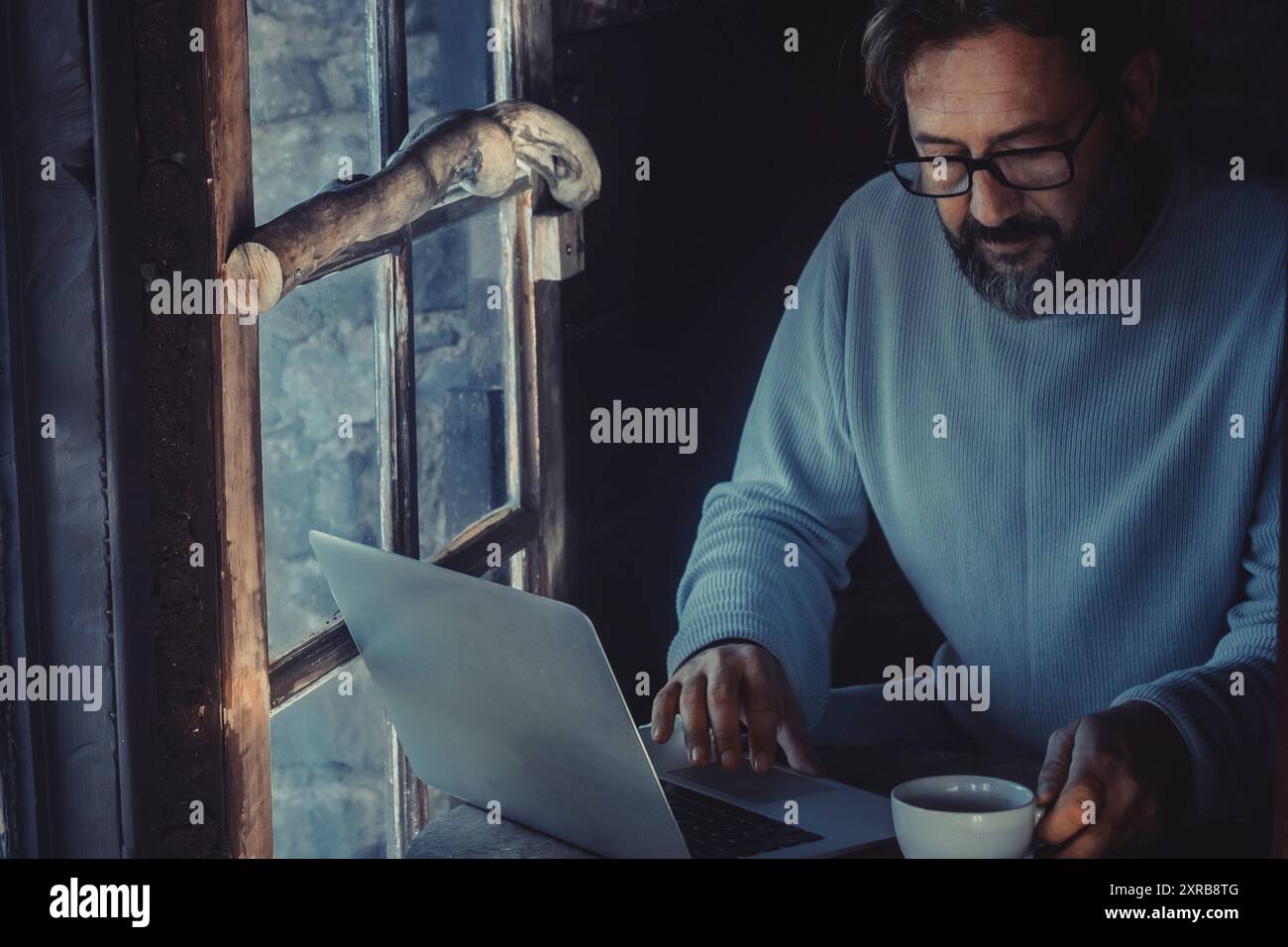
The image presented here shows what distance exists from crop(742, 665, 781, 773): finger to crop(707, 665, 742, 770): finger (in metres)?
0.01

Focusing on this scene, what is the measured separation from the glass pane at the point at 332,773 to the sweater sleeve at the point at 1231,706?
2.60 feet

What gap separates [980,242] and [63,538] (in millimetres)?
983

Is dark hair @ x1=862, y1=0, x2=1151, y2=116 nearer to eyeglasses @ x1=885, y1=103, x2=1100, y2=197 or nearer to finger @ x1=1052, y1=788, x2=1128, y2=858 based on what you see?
eyeglasses @ x1=885, y1=103, x2=1100, y2=197

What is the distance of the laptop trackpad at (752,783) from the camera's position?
3.83 ft

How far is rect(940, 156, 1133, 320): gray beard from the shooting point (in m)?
1.46

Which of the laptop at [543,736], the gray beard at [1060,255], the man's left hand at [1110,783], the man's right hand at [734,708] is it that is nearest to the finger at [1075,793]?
the man's left hand at [1110,783]

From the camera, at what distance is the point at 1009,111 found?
4.66ft

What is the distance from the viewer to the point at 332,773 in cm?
156

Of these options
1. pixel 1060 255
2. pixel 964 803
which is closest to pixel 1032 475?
pixel 1060 255

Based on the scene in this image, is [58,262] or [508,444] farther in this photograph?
[508,444]

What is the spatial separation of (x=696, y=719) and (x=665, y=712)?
0.03 metres

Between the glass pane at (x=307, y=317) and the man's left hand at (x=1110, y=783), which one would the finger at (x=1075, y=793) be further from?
the glass pane at (x=307, y=317)
